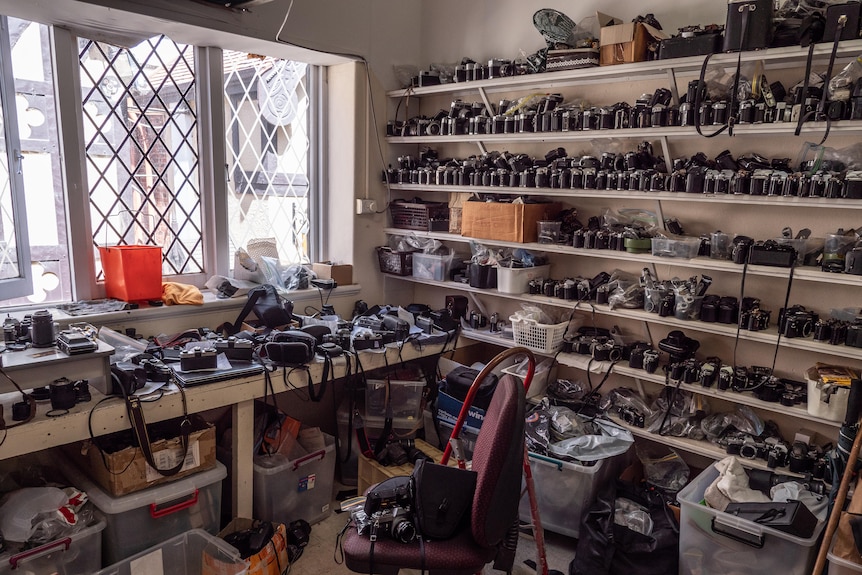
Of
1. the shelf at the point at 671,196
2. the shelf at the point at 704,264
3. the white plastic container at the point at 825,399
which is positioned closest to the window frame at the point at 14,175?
the shelf at the point at 671,196

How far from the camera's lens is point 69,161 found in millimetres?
2682

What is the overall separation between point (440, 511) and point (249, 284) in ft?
6.25

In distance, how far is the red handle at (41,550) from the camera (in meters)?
1.84

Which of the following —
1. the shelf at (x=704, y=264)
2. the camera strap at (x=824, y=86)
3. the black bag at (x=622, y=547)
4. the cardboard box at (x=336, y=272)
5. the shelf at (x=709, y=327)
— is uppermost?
the camera strap at (x=824, y=86)

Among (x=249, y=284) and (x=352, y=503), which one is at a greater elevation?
(x=249, y=284)

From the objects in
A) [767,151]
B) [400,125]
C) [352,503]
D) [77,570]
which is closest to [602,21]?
[767,151]

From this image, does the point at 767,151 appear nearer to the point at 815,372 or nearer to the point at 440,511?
the point at 815,372

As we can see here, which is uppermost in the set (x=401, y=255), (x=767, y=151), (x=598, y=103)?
(x=598, y=103)

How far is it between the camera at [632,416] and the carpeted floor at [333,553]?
63 centimetres

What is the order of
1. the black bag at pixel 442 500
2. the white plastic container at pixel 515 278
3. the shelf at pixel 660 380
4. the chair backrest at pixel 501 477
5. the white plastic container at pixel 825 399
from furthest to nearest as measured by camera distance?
1. the white plastic container at pixel 515 278
2. the shelf at pixel 660 380
3. the white plastic container at pixel 825 399
4. the black bag at pixel 442 500
5. the chair backrest at pixel 501 477

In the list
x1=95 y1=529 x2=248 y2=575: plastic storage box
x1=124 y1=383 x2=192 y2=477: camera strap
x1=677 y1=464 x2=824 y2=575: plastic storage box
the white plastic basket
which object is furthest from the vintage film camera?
the white plastic basket

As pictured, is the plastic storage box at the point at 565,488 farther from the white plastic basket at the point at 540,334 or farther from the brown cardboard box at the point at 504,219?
the brown cardboard box at the point at 504,219

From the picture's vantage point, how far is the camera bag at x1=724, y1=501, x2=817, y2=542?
77.6 inches

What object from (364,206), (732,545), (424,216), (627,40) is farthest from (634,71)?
(732,545)
